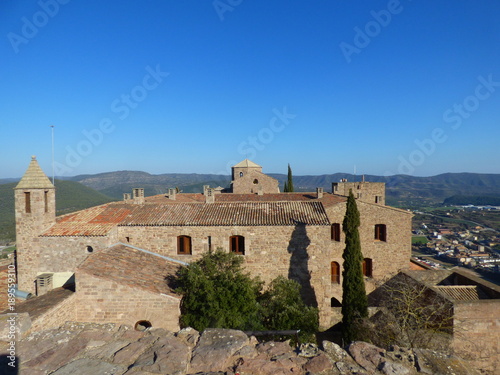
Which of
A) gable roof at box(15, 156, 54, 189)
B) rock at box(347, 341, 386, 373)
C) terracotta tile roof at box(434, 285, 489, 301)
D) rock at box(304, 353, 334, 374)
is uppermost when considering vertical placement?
gable roof at box(15, 156, 54, 189)

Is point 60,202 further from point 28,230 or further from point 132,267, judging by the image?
point 132,267

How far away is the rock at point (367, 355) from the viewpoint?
446 cm

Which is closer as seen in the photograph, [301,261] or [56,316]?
[56,316]

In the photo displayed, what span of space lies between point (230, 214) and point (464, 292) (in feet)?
39.1

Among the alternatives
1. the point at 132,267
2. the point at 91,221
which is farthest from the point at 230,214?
the point at 91,221

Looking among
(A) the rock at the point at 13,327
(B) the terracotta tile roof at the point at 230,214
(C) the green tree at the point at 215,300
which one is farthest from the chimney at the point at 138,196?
(A) the rock at the point at 13,327

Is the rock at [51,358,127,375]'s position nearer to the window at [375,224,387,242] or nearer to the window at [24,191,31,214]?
the window at [24,191,31,214]

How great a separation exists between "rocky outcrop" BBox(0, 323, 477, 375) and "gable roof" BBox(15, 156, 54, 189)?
13.4m

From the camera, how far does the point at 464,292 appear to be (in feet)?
51.0

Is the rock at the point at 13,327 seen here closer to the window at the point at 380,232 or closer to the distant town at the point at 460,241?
the window at the point at 380,232

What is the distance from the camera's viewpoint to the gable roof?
16.4 m

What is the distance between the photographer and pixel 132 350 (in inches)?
190

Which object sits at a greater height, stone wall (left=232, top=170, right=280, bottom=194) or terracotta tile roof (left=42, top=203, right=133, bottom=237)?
stone wall (left=232, top=170, right=280, bottom=194)

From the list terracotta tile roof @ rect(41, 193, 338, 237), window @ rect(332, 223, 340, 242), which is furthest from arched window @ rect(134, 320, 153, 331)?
window @ rect(332, 223, 340, 242)
